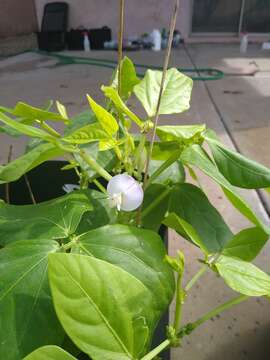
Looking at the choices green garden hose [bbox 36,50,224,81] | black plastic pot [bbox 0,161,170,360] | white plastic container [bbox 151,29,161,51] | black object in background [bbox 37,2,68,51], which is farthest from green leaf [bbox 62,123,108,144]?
black object in background [bbox 37,2,68,51]

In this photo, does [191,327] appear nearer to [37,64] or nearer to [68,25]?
[37,64]

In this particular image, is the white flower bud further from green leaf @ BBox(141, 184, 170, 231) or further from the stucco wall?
the stucco wall

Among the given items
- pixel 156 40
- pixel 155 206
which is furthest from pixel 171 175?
pixel 156 40

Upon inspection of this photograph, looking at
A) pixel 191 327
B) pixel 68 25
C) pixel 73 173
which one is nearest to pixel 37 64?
pixel 68 25

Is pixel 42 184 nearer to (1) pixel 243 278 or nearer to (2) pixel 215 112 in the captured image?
(1) pixel 243 278

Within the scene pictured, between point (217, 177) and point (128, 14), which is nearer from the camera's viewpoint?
point (217, 177)

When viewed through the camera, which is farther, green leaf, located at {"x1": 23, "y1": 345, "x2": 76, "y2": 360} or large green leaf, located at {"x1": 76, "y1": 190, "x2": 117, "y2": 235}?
large green leaf, located at {"x1": 76, "y1": 190, "x2": 117, "y2": 235}
